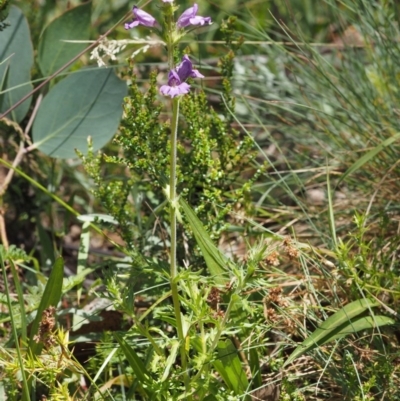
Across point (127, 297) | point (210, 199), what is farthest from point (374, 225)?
point (127, 297)

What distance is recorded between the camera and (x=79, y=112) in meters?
2.25

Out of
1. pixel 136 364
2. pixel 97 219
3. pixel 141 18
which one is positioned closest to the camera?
pixel 141 18

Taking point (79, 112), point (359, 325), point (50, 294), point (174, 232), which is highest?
point (79, 112)

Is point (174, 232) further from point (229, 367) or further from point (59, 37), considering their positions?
point (59, 37)

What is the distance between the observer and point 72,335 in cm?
200

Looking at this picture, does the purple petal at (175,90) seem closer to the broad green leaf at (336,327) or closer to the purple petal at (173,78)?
the purple petal at (173,78)

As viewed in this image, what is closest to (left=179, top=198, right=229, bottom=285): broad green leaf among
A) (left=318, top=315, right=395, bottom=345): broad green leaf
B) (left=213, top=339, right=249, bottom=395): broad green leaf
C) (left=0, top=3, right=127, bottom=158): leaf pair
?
(left=213, top=339, right=249, bottom=395): broad green leaf

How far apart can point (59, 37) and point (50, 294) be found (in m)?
0.99

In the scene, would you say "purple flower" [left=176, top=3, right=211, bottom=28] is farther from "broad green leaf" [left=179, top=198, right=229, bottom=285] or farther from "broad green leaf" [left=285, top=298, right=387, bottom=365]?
"broad green leaf" [left=285, top=298, right=387, bottom=365]

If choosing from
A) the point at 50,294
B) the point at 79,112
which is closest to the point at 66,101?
the point at 79,112

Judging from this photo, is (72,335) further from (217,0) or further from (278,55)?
(217,0)

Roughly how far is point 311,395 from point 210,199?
527 mm

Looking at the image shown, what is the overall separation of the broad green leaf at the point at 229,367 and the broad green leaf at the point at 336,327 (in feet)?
0.43

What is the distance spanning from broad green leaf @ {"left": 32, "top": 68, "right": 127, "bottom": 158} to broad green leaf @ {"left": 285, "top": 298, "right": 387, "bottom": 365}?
918 millimetres
